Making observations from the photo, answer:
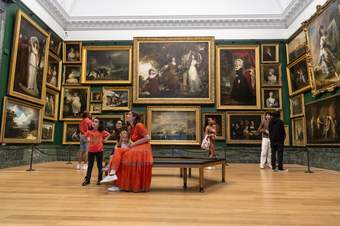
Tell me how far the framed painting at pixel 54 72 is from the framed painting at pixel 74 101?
0.62 metres

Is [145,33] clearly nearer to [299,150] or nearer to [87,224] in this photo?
[299,150]

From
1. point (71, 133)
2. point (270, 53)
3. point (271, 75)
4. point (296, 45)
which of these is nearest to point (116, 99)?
point (71, 133)

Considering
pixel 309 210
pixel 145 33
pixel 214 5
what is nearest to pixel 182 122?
pixel 145 33

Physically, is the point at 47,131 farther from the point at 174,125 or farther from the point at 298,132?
the point at 298,132

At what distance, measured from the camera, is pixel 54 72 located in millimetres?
15953

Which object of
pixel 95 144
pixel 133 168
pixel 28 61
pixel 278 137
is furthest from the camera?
pixel 28 61

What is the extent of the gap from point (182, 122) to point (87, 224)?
12665 mm

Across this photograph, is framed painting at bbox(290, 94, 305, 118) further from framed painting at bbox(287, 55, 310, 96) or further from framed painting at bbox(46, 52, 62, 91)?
framed painting at bbox(46, 52, 62, 91)

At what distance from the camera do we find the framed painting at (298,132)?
14180 millimetres

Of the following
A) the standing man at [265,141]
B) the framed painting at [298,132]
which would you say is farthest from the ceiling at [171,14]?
the standing man at [265,141]

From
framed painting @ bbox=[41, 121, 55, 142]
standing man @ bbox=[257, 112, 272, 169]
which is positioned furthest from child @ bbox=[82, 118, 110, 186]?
framed painting @ bbox=[41, 121, 55, 142]

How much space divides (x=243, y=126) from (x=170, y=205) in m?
A: 11.9

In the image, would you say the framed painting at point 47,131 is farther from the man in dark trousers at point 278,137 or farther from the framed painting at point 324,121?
the framed painting at point 324,121

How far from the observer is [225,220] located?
3.90 meters
